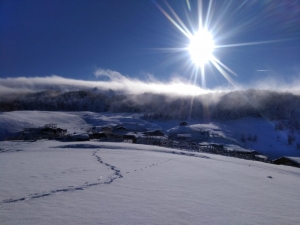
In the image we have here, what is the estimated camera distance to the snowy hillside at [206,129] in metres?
78.0

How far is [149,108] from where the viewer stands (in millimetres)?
158250

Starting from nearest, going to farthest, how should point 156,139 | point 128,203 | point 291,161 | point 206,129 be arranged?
point 128,203, point 291,161, point 156,139, point 206,129

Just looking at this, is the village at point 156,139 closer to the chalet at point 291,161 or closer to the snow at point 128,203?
the chalet at point 291,161

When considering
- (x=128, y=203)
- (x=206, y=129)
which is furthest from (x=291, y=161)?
(x=206, y=129)

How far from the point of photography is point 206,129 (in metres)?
99.2

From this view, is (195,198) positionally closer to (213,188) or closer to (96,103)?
(213,188)

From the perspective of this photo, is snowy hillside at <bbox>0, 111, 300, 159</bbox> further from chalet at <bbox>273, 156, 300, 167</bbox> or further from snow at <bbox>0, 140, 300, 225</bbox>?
snow at <bbox>0, 140, 300, 225</bbox>

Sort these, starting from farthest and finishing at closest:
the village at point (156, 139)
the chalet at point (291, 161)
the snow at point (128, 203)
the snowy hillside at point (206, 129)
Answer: the snowy hillside at point (206, 129) < the village at point (156, 139) < the chalet at point (291, 161) < the snow at point (128, 203)

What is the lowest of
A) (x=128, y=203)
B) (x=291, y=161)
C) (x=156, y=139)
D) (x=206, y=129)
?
(x=128, y=203)

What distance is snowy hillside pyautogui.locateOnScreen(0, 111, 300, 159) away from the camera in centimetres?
7800

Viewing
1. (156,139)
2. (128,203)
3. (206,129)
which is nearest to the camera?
(128,203)

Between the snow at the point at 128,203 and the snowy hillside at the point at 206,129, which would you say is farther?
the snowy hillside at the point at 206,129

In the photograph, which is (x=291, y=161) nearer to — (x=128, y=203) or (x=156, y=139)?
(x=156, y=139)

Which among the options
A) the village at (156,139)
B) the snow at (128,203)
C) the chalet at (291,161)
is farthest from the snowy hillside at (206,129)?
the snow at (128,203)
